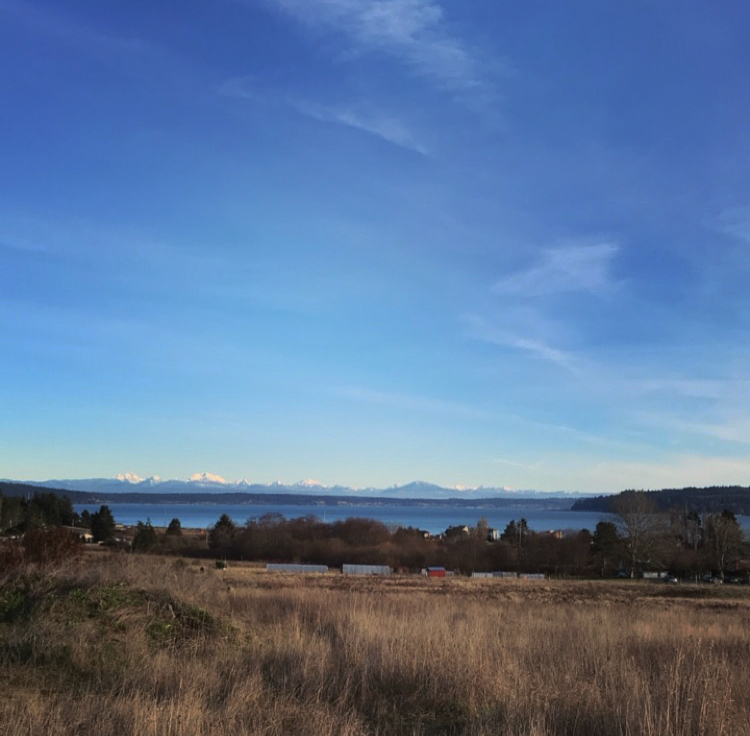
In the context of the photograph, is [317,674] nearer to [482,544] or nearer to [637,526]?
[637,526]

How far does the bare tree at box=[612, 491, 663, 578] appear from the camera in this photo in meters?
78.8

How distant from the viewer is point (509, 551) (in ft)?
284

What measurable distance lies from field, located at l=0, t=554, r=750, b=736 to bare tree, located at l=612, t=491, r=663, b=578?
230 ft

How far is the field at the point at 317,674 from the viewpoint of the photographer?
6535 mm

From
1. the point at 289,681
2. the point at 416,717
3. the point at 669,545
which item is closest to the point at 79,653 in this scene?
the point at 289,681

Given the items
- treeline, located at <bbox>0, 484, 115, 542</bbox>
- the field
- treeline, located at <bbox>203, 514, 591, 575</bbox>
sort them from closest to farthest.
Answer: the field → treeline, located at <bbox>0, 484, 115, 542</bbox> → treeline, located at <bbox>203, 514, 591, 575</bbox>

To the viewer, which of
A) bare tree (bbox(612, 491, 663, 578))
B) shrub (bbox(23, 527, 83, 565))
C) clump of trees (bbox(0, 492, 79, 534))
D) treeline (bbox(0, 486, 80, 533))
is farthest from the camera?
bare tree (bbox(612, 491, 663, 578))

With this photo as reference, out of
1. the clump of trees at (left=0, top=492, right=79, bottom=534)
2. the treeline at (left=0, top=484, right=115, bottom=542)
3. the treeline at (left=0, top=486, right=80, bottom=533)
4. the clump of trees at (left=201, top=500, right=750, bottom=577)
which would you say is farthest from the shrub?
the clump of trees at (left=201, top=500, right=750, bottom=577)

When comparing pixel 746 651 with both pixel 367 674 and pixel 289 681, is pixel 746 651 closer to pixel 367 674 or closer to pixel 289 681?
pixel 367 674

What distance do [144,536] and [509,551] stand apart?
139 ft

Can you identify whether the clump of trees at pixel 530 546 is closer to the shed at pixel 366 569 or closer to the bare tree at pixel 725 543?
the bare tree at pixel 725 543

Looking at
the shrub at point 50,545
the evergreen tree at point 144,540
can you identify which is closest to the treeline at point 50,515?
the evergreen tree at point 144,540

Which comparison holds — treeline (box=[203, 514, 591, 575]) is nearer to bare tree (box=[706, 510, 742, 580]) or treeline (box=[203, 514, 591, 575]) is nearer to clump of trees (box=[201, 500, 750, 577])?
clump of trees (box=[201, 500, 750, 577])

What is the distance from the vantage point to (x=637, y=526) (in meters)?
81.1
